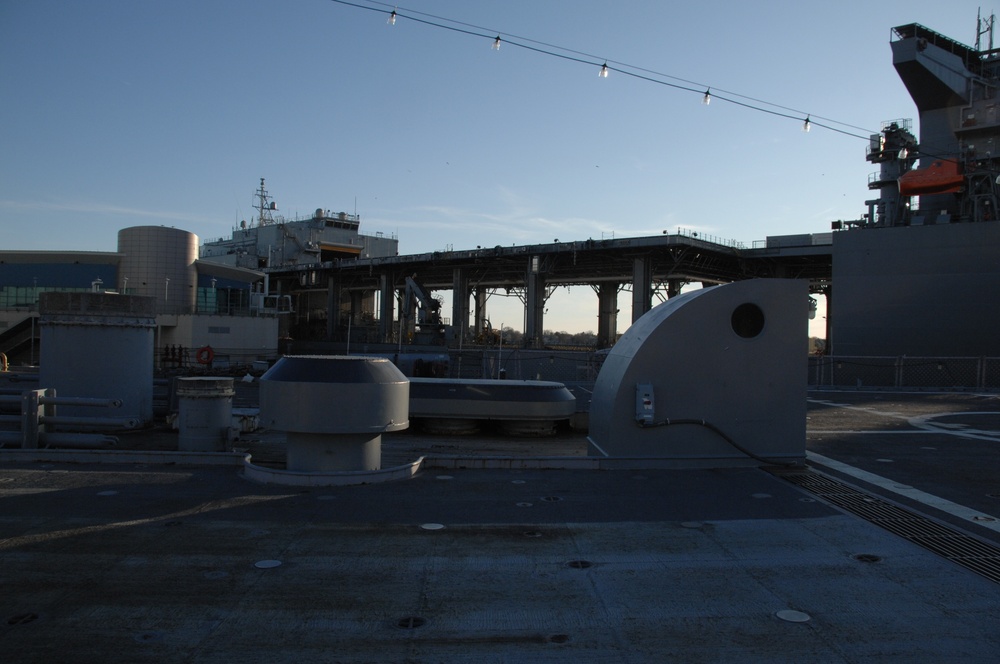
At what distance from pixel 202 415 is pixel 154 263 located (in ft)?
124

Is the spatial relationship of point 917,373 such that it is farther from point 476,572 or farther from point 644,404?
point 476,572

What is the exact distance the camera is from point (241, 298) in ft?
153

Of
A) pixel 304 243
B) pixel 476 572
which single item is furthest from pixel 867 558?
pixel 304 243

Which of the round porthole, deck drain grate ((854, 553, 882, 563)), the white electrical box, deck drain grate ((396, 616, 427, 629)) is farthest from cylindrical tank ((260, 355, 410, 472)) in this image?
deck drain grate ((854, 553, 882, 563))

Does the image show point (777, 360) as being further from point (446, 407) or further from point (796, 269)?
point (796, 269)

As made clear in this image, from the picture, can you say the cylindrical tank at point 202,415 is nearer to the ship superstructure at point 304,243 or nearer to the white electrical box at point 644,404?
the white electrical box at point 644,404

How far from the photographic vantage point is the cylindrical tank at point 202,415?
9297 millimetres

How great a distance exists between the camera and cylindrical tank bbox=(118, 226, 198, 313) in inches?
1656

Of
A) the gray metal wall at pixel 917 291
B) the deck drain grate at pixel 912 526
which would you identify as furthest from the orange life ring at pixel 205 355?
the gray metal wall at pixel 917 291

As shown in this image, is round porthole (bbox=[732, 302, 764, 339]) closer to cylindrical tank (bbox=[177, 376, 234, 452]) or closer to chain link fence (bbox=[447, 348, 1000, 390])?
cylindrical tank (bbox=[177, 376, 234, 452])

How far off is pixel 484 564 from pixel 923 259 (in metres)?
34.3

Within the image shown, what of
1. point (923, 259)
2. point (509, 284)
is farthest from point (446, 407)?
point (509, 284)

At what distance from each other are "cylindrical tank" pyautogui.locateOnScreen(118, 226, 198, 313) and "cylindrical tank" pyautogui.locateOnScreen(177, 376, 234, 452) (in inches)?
1443

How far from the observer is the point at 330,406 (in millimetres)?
6605
